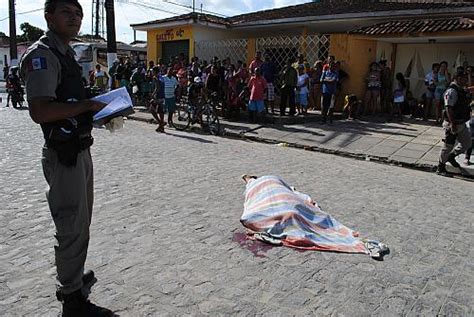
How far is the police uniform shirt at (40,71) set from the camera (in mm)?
2430

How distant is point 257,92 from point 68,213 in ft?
33.3

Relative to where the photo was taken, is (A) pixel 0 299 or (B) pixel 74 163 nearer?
(B) pixel 74 163

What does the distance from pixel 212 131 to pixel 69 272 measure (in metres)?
9.37

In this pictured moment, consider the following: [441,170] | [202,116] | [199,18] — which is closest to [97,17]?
[199,18]

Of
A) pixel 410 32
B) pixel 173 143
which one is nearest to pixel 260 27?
pixel 410 32

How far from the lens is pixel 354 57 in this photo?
555 inches

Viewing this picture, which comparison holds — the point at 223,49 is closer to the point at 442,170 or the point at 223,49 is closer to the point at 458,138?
the point at 442,170

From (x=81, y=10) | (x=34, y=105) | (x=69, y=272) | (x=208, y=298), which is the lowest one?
(x=208, y=298)

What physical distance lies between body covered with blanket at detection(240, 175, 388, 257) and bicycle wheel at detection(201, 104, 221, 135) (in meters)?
7.15

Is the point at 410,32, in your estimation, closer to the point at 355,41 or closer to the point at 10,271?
the point at 355,41

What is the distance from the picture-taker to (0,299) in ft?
10.00

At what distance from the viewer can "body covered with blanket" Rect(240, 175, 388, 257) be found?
13.4ft

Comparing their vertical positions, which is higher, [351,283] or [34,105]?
[34,105]

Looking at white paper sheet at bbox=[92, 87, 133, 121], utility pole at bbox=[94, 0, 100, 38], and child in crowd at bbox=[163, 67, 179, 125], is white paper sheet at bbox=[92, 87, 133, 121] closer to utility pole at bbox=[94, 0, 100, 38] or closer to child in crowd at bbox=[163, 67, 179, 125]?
child in crowd at bbox=[163, 67, 179, 125]
